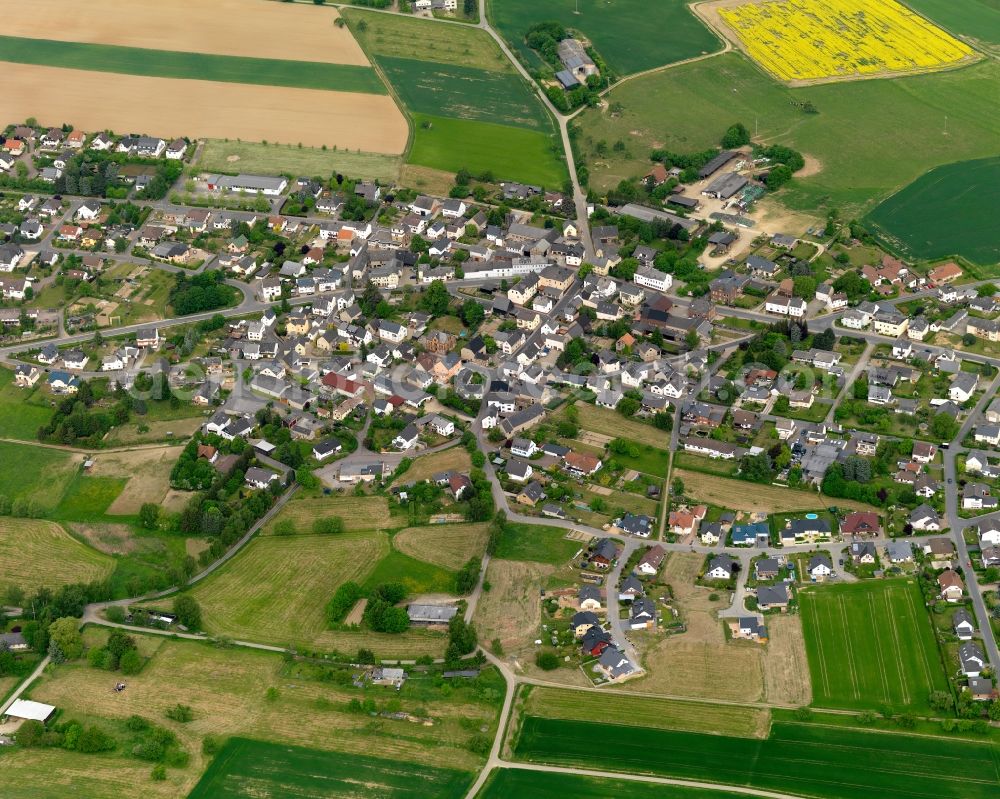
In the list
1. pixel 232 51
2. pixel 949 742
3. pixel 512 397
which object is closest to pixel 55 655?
pixel 512 397

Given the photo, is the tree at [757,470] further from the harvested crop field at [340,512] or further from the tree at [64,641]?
the tree at [64,641]

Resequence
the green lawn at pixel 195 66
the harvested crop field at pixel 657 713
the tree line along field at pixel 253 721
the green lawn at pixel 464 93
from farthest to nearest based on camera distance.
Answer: the green lawn at pixel 195 66
the green lawn at pixel 464 93
the harvested crop field at pixel 657 713
the tree line along field at pixel 253 721

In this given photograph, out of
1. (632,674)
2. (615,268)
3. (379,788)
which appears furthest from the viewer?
(615,268)

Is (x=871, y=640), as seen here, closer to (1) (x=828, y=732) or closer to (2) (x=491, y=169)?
(1) (x=828, y=732)

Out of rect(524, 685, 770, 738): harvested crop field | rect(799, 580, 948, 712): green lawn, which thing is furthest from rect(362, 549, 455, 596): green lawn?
rect(799, 580, 948, 712): green lawn

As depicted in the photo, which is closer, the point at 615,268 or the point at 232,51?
the point at 615,268

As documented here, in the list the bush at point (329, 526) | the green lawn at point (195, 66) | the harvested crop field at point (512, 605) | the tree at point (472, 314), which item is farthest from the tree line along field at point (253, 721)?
the green lawn at point (195, 66)

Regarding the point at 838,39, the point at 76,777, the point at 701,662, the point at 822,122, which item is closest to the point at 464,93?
the point at 822,122
